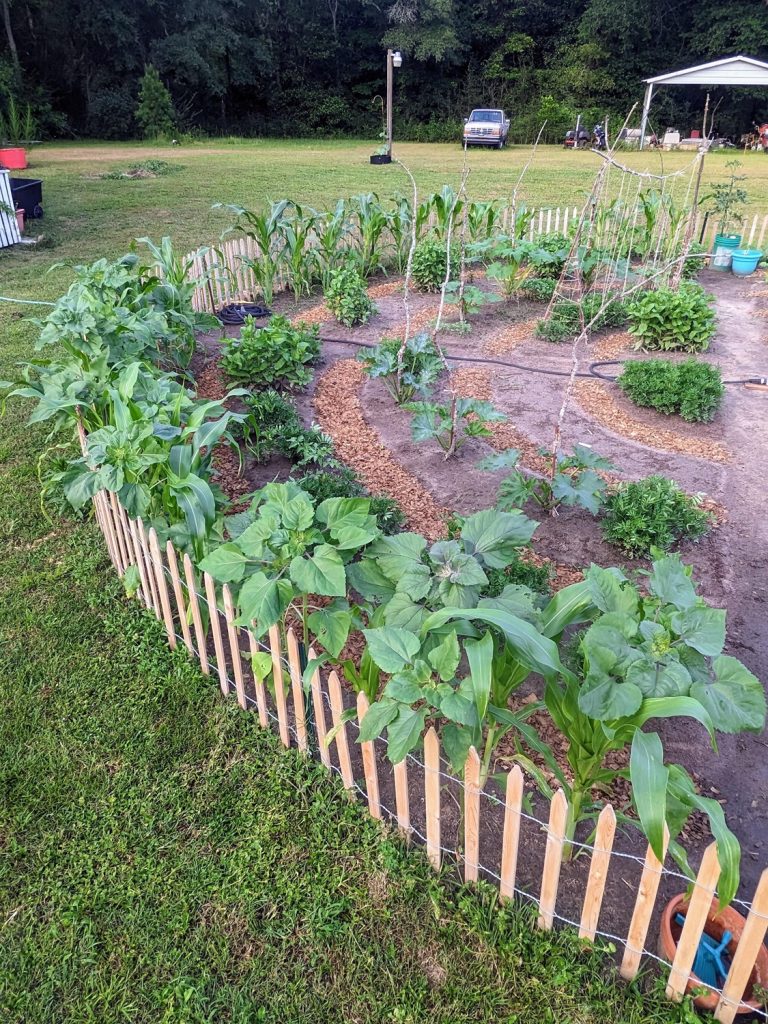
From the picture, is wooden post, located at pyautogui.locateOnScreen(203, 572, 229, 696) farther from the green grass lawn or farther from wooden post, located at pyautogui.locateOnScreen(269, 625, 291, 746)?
wooden post, located at pyautogui.locateOnScreen(269, 625, 291, 746)

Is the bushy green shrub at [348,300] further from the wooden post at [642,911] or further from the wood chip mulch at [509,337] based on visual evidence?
the wooden post at [642,911]

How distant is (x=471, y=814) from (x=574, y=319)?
6009 millimetres

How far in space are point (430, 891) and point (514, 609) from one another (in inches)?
35.3

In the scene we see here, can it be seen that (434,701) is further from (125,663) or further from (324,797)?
(125,663)

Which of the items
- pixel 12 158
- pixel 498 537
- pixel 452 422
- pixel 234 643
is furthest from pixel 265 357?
pixel 12 158

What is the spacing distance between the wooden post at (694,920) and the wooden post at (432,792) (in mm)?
679

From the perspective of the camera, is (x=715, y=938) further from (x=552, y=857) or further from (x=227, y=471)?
(x=227, y=471)

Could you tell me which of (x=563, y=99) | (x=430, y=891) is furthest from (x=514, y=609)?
(x=563, y=99)

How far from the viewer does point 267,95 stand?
114 feet

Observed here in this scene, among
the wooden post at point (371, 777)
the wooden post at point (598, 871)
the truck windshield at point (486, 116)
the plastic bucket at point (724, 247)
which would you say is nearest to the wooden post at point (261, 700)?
the wooden post at point (371, 777)

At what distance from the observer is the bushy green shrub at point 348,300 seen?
23.1 ft

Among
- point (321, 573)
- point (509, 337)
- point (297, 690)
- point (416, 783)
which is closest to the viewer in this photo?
point (321, 573)

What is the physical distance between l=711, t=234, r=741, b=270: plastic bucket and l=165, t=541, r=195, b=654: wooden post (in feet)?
29.4

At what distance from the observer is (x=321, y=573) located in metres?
2.10
